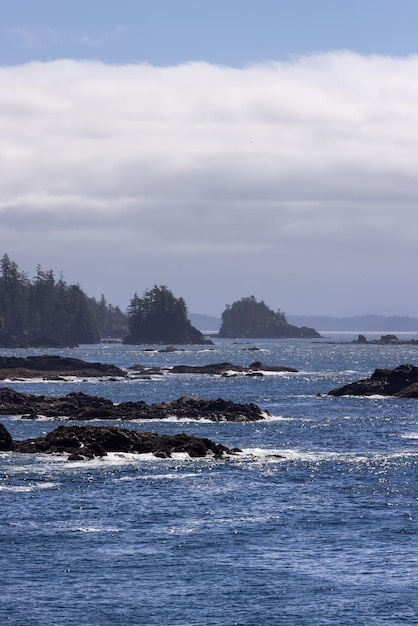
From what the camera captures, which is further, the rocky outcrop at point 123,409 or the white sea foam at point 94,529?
the rocky outcrop at point 123,409

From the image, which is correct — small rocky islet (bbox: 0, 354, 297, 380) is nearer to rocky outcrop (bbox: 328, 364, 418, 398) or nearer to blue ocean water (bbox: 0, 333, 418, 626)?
rocky outcrop (bbox: 328, 364, 418, 398)

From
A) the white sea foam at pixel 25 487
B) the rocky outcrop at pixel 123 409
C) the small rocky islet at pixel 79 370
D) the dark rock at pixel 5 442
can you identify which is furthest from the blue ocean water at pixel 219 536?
the small rocky islet at pixel 79 370

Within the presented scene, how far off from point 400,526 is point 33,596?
20221 mm

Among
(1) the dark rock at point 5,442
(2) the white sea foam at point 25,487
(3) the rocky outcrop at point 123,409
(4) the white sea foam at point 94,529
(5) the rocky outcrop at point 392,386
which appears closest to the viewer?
(4) the white sea foam at point 94,529

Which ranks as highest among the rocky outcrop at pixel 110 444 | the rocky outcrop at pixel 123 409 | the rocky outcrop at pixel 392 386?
the rocky outcrop at pixel 392 386

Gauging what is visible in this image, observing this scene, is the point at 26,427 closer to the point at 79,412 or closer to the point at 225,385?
the point at 79,412

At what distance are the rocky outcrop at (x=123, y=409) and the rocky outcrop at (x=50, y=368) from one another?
5374 cm

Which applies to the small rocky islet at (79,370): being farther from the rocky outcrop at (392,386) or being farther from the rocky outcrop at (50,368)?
the rocky outcrop at (392,386)

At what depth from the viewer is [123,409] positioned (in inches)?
4254

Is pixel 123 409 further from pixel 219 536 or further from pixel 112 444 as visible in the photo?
pixel 219 536

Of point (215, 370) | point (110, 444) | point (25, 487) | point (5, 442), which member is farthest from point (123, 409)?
point (215, 370)

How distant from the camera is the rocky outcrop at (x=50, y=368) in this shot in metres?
172

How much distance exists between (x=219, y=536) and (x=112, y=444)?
2669cm

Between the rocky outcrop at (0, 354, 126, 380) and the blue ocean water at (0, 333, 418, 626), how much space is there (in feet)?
266
